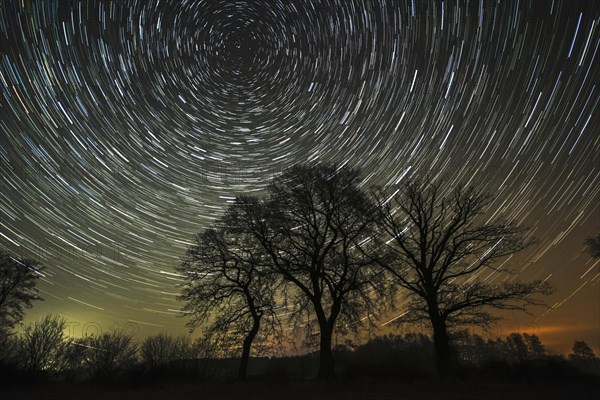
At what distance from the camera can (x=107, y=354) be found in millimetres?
21469

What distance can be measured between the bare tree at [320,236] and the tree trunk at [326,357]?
52 cm

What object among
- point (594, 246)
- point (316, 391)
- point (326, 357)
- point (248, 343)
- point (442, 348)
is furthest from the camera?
point (594, 246)

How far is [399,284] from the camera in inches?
742

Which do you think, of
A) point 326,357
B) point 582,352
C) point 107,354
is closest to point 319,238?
point 326,357

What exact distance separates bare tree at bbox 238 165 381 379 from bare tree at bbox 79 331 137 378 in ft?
31.4

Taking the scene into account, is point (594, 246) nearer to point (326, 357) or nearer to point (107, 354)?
point (326, 357)

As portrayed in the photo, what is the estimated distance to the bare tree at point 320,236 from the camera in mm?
18547

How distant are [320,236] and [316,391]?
772 centimetres

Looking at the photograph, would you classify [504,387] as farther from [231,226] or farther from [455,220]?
[231,226]

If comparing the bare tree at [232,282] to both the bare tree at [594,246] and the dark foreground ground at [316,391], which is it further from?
the bare tree at [594,246]

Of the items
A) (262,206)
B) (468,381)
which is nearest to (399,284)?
(468,381)

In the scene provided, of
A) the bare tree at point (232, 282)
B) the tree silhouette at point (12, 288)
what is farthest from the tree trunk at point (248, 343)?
the tree silhouette at point (12, 288)

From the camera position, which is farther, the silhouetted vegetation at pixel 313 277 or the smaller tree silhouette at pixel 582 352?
the smaller tree silhouette at pixel 582 352

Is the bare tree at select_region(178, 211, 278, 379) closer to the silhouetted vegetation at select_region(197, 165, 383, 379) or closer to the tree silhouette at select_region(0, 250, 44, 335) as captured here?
the silhouetted vegetation at select_region(197, 165, 383, 379)
